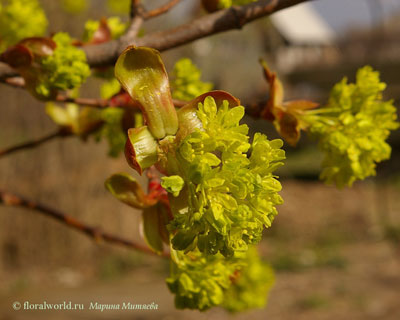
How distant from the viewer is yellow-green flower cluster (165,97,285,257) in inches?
20.8

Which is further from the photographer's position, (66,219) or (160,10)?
(66,219)

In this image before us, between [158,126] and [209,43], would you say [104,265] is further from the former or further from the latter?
[209,43]

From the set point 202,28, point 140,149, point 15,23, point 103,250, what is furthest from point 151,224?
point 103,250

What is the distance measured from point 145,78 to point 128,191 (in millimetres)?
170

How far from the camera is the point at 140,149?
578mm

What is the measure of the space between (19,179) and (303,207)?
4392 millimetres

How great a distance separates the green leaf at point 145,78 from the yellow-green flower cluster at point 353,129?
0.27m

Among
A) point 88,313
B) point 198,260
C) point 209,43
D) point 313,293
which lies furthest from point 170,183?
point 209,43

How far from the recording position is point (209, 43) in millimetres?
12859

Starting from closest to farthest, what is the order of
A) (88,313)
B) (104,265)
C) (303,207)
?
(88,313), (104,265), (303,207)

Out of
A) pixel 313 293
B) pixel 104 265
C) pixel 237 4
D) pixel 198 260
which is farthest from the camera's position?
pixel 104 265

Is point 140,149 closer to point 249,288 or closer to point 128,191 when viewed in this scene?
point 128,191

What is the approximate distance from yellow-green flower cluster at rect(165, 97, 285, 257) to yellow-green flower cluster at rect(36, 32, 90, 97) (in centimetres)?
29

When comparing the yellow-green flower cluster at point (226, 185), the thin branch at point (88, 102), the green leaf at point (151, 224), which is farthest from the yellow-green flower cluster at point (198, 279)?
the thin branch at point (88, 102)
